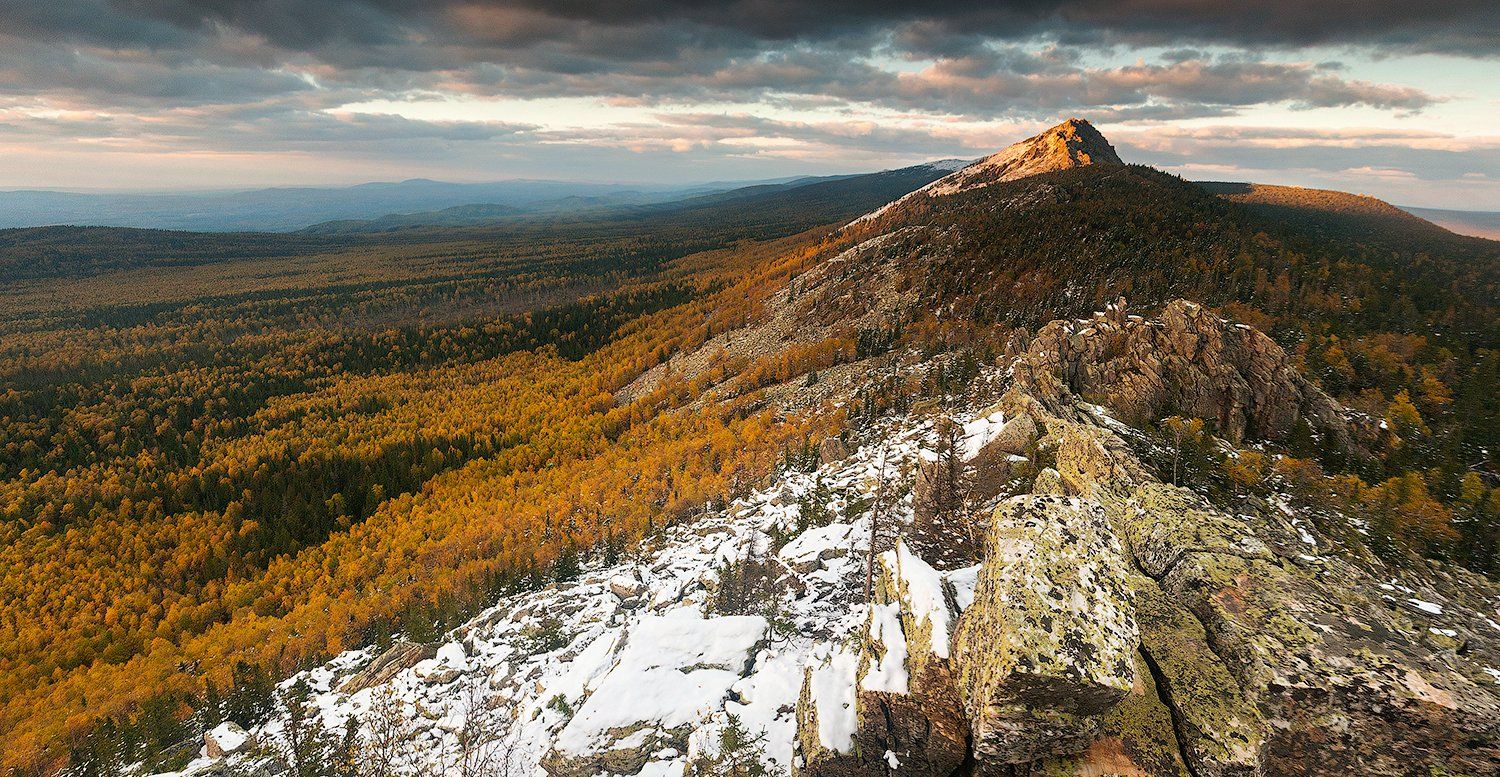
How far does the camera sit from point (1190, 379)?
Answer: 41594 millimetres

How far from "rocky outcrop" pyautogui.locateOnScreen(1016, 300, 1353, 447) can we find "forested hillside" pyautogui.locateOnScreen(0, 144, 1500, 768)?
10.3 ft

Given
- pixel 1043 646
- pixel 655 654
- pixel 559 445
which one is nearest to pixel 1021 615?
pixel 1043 646

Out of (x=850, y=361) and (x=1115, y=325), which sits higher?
(x=1115, y=325)

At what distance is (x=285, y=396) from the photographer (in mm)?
186125

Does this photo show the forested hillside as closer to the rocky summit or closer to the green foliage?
the rocky summit

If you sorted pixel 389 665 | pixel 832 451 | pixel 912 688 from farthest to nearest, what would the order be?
pixel 832 451 → pixel 389 665 → pixel 912 688

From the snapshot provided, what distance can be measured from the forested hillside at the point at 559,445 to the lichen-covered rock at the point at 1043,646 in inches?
1098

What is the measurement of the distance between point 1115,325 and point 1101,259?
58333mm

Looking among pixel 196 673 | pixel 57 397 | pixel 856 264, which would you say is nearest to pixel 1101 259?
pixel 856 264

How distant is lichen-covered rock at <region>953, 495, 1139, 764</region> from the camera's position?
1311cm

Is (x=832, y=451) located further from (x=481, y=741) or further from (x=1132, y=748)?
(x=1132, y=748)

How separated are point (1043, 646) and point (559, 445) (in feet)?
382

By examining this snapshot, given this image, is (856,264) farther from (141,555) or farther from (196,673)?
(141,555)

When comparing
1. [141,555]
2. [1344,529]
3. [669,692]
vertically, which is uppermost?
[1344,529]
